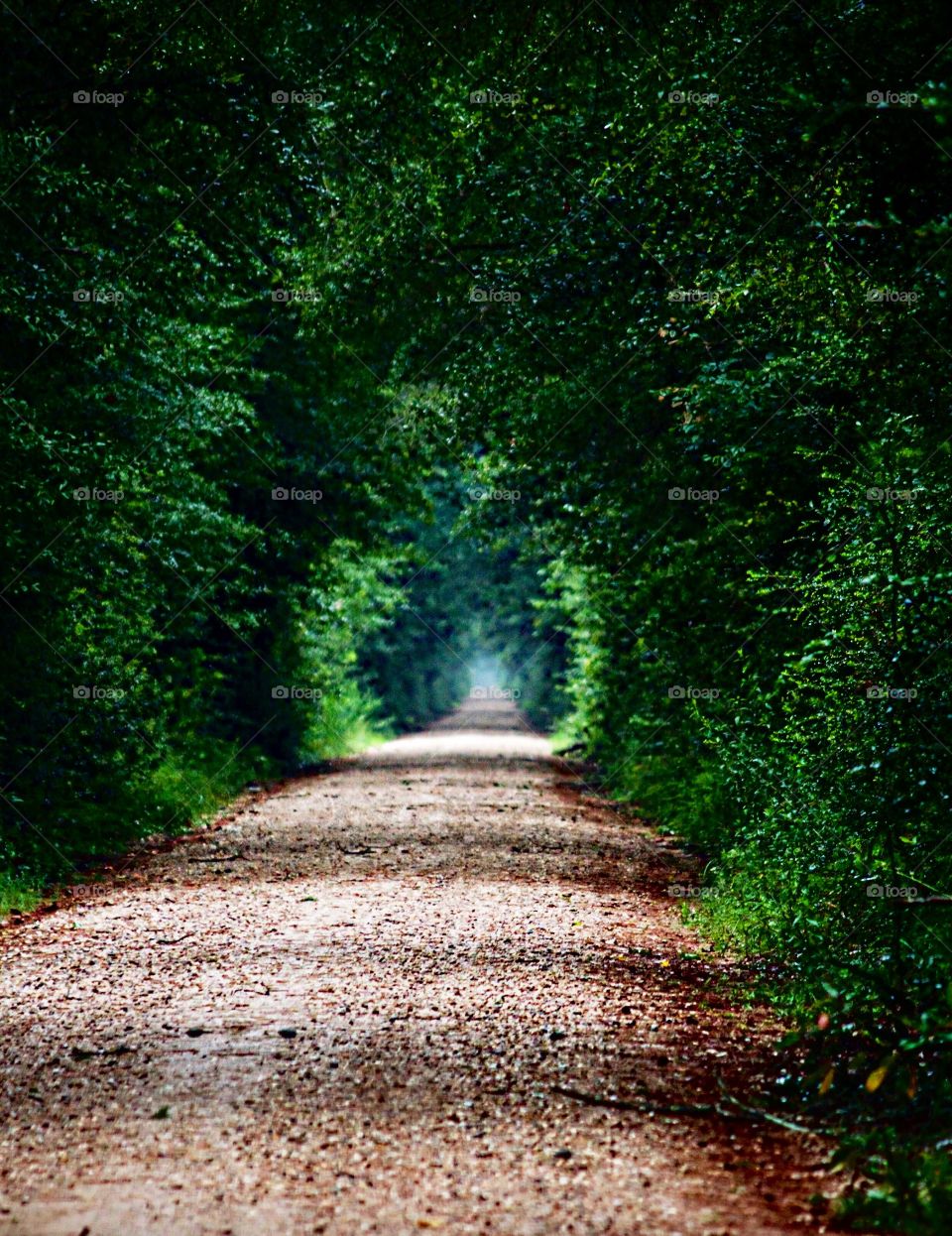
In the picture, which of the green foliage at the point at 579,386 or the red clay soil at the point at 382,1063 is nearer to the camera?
the red clay soil at the point at 382,1063

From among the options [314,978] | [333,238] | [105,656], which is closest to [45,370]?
[105,656]

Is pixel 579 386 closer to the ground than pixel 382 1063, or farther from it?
farther from it

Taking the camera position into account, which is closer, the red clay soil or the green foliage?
the red clay soil

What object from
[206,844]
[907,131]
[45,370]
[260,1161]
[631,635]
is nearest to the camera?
[260,1161]

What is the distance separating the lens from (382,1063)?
469cm

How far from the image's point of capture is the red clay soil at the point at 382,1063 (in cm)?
348

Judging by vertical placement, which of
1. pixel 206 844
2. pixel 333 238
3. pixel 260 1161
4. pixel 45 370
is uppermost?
pixel 333 238

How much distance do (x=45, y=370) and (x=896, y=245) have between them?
692 cm

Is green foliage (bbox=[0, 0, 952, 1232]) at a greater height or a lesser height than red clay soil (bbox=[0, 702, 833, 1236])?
greater

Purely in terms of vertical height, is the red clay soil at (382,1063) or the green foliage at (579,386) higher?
the green foliage at (579,386)

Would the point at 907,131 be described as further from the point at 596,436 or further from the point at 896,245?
the point at 596,436

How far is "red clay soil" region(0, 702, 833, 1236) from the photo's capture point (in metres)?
3.48

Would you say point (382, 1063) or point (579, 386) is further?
point (579, 386)

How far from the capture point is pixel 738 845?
8352 millimetres
